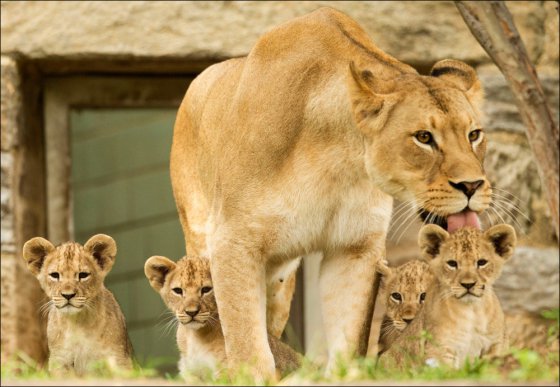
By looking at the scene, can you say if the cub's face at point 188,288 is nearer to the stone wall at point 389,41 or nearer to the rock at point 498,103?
the stone wall at point 389,41

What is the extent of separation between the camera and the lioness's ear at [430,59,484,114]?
575 cm

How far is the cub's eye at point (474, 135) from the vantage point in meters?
5.45

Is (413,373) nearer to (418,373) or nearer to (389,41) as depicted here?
(418,373)

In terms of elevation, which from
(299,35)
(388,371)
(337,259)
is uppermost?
(299,35)

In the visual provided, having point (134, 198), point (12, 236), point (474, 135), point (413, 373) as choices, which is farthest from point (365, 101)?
point (134, 198)

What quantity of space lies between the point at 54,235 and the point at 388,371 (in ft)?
12.7

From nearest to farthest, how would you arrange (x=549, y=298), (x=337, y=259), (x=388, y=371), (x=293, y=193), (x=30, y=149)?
(x=388, y=371), (x=293, y=193), (x=337, y=259), (x=549, y=298), (x=30, y=149)

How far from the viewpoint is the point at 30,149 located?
328 inches

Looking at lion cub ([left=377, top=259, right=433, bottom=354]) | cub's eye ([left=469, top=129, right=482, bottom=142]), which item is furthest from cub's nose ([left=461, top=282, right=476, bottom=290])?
lion cub ([left=377, top=259, right=433, bottom=354])

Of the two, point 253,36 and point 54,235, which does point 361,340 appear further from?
point 54,235

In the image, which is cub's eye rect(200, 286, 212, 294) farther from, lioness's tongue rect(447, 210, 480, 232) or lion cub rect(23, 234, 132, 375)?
lioness's tongue rect(447, 210, 480, 232)

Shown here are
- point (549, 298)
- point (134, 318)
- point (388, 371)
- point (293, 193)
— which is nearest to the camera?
point (388, 371)

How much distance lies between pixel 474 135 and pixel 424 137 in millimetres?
217

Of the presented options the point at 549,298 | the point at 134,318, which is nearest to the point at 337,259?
the point at 549,298
